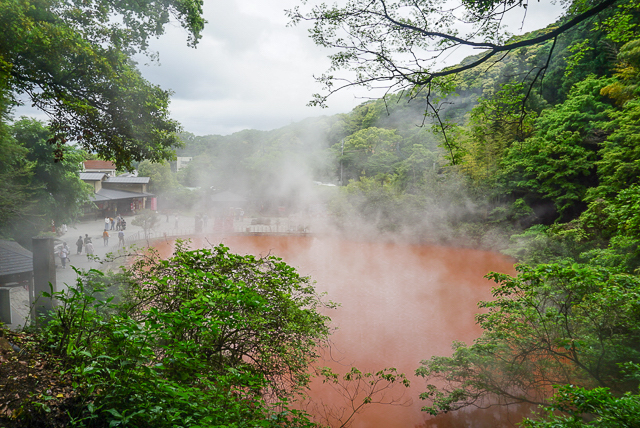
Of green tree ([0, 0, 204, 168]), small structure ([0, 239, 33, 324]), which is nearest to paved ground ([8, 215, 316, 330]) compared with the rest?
small structure ([0, 239, 33, 324])

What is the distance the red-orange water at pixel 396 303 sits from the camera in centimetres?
629

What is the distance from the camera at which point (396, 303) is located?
1127 cm

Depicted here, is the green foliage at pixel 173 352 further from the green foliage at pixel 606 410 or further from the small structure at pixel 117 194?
the small structure at pixel 117 194

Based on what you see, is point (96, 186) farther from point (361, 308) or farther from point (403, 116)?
point (403, 116)

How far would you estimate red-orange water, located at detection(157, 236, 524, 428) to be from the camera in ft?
20.6

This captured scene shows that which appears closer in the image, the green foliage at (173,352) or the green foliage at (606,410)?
the green foliage at (173,352)

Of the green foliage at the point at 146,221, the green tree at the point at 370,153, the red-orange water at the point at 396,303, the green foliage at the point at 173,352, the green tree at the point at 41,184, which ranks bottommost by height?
the red-orange water at the point at 396,303

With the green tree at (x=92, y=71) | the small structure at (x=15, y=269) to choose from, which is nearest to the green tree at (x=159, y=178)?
the small structure at (x=15, y=269)

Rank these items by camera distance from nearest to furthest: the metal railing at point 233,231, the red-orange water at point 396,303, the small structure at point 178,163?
the red-orange water at point 396,303
the metal railing at point 233,231
the small structure at point 178,163

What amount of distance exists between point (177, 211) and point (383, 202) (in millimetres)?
17670

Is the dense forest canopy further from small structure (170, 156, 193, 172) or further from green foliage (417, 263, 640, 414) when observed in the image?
small structure (170, 156, 193, 172)

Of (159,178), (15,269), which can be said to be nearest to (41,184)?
(15,269)

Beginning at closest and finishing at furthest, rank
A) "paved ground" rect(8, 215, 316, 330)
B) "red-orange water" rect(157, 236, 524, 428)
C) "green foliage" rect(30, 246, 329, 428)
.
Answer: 1. "green foliage" rect(30, 246, 329, 428)
2. "red-orange water" rect(157, 236, 524, 428)
3. "paved ground" rect(8, 215, 316, 330)

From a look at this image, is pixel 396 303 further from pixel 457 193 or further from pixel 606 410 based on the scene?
pixel 457 193
